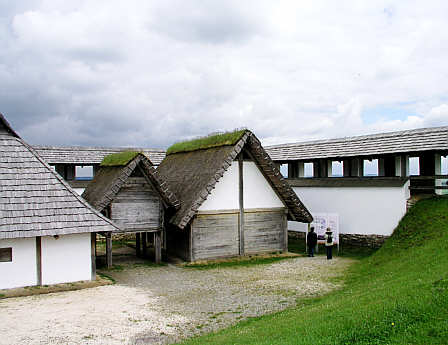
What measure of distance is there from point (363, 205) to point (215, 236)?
23.8 ft

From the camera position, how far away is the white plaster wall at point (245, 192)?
18.9 m

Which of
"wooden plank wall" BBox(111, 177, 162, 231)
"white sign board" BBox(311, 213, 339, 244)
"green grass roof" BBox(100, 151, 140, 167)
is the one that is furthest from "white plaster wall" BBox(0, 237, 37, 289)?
"white sign board" BBox(311, 213, 339, 244)

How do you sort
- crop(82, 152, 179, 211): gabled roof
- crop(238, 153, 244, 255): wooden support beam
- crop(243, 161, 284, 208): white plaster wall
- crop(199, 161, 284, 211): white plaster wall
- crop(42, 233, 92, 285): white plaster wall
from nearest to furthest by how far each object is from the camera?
crop(42, 233, 92, 285): white plaster wall, crop(82, 152, 179, 211): gabled roof, crop(199, 161, 284, 211): white plaster wall, crop(238, 153, 244, 255): wooden support beam, crop(243, 161, 284, 208): white plaster wall

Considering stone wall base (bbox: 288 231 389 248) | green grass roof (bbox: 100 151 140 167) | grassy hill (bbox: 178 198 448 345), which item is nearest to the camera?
grassy hill (bbox: 178 198 448 345)

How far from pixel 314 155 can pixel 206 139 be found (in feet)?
18.9

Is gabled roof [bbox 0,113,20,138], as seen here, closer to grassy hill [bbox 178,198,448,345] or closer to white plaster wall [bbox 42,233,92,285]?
white plaster wall [bbox 42,233,92,285]

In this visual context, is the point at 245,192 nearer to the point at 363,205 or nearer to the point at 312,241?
the point at 312,241

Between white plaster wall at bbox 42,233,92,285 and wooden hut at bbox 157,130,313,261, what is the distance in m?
3.97

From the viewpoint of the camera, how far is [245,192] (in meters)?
19.5

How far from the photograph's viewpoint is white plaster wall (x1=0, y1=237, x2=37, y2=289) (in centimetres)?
1334

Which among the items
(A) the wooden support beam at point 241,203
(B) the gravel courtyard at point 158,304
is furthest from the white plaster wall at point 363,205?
(A) the wooden support beam at point 241,203

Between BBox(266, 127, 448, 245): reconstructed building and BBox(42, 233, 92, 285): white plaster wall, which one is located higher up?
BBox(266, 127, 448, 245): reconstructed building

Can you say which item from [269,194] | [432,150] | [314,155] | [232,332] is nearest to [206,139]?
Answer: [269,194]

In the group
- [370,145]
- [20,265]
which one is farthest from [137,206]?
[370,145]
